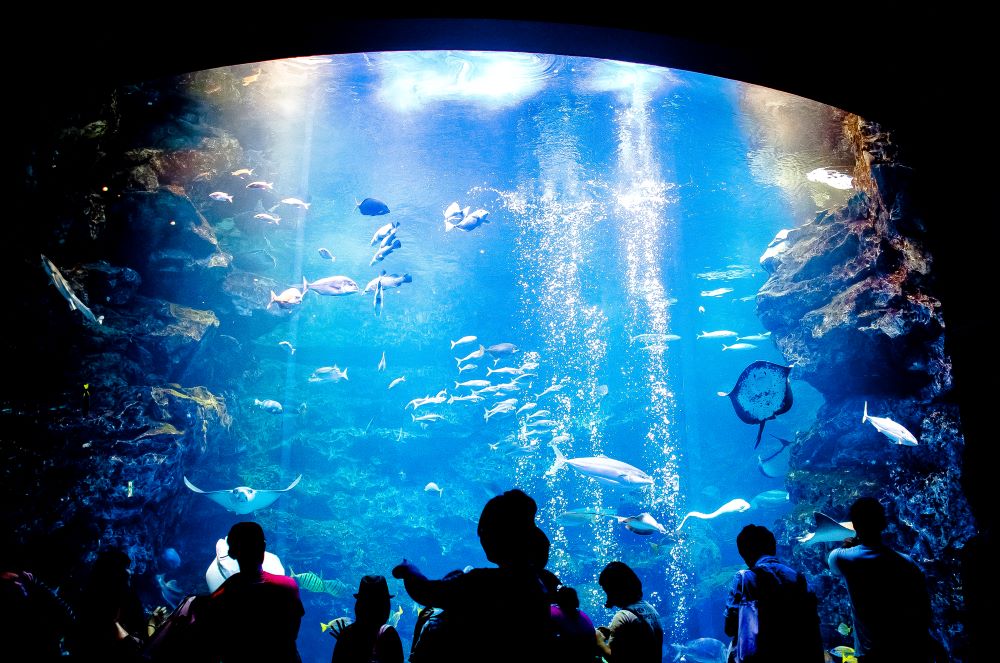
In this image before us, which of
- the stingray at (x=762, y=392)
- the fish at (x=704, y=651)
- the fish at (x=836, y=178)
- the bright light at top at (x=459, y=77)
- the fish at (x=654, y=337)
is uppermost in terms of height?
the bright light at top at (x=459, y=77)

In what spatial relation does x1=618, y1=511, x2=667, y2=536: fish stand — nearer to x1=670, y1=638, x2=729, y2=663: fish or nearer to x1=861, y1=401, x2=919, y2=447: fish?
x1=670, y1=638, x2=729, y2=663: fish

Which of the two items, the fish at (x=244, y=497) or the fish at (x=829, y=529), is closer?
the fish at (x=829, y=529)

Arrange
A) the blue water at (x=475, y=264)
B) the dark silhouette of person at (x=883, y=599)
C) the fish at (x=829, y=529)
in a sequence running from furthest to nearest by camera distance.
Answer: the blue water at (x=475, y=264), the fish at (x=829, y=529), the dark silhouette of person at (x=883, y=599)

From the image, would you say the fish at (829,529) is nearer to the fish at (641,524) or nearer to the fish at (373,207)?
the fish at (641,524)

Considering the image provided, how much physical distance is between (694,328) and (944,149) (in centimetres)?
3639

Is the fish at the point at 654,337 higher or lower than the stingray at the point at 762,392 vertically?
higher

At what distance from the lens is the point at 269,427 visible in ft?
53.7

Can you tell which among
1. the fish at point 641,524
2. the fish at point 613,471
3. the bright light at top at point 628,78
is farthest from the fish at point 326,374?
the bright light at top at point 628,78

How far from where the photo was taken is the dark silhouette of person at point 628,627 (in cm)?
217

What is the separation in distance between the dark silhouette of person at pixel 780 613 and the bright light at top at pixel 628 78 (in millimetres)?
11264

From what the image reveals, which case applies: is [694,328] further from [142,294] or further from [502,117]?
[142,294]

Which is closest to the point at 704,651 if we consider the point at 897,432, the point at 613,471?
the point at 613,471

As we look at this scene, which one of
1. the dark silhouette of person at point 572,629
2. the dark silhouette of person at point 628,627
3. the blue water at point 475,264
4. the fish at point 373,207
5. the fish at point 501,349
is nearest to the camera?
the dark silhouette of person at point 572,629

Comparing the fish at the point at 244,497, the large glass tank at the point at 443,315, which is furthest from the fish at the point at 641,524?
the fish at the point at 244,497
